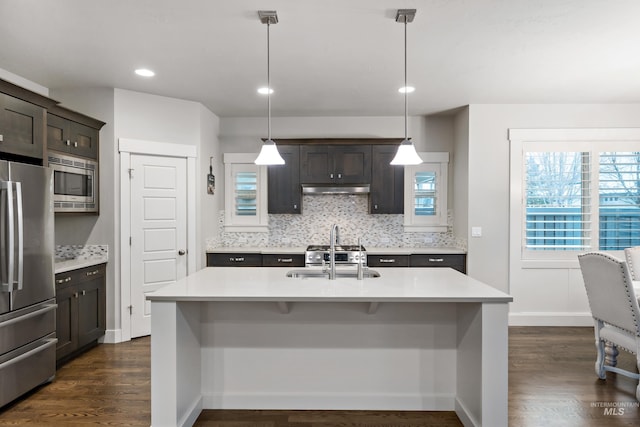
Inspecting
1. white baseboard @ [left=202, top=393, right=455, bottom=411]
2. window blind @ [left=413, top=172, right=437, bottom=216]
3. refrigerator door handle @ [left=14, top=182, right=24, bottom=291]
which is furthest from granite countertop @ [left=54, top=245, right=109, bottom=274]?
window blind @ [left=413, top=172, right=437, bottom=216]

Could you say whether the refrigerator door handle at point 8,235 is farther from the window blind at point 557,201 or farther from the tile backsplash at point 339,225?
the window blind at point 557,201

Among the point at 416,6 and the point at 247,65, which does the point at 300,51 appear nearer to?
the point at 247,65

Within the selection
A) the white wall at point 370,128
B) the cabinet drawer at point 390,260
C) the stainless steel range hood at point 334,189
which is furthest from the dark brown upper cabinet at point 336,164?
the cabinet drawer at point 390,260

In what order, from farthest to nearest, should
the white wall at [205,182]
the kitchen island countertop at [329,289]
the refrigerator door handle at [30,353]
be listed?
the white wall at [205,182]
the refrigerator door handle at [30,353]
the kitchen island countertop at [329,289]

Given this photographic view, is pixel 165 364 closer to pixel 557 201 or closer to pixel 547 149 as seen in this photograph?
pixel 557 201

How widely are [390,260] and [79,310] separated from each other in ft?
10.8

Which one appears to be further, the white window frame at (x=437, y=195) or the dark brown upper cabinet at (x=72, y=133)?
the white window frame at (x=437, y=195)

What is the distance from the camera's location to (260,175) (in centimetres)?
539

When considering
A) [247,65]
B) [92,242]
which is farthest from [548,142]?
[92,242]

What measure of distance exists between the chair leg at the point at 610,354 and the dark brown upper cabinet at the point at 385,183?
99.5 inches

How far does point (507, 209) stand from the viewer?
4672 millimetres

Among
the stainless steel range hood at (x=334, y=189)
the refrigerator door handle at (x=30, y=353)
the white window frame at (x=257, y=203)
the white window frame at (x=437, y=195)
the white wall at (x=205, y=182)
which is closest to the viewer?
the refrigerator door handle at (x=30, y=353)

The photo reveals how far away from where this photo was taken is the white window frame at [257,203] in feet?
17.7

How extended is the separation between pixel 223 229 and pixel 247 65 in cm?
256
